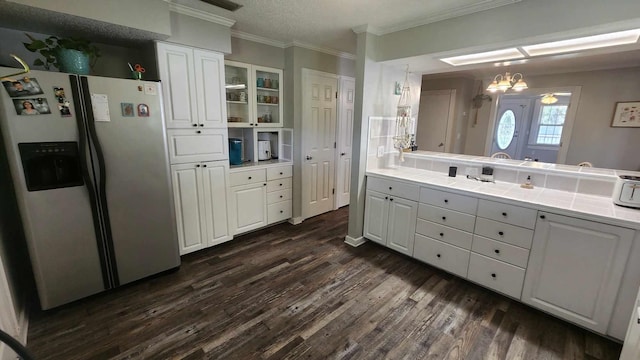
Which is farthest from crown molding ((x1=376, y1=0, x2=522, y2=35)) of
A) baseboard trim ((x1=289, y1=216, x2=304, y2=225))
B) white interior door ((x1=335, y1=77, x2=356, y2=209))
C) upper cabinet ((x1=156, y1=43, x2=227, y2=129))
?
baseboard trim ((x1=289, y1=216, x2=304, y2=225))

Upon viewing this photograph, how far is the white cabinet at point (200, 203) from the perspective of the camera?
8.60ft

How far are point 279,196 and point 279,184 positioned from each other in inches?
6.5

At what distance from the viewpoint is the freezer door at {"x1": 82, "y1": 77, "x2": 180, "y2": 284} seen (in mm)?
1977

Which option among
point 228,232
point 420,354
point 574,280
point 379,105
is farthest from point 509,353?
point 228,232

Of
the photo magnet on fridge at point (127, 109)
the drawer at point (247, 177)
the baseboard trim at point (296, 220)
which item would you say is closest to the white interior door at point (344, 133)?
the baseboard trim at point (296, 220)

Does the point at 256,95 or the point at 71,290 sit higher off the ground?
the point at 256,95

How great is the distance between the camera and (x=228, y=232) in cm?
306

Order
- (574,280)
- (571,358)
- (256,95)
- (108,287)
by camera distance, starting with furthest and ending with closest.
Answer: (256,95) → (108,287) → (574,280) → (571,358)

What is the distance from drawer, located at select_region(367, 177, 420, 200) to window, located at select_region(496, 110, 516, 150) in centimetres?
609

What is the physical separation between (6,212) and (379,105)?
3.34 m

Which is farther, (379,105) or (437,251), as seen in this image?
(379,105)

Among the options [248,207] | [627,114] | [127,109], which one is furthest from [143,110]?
[627,114]

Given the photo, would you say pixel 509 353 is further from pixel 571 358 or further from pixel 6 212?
pixel 6 212

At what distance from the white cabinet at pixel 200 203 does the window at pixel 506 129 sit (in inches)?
292
